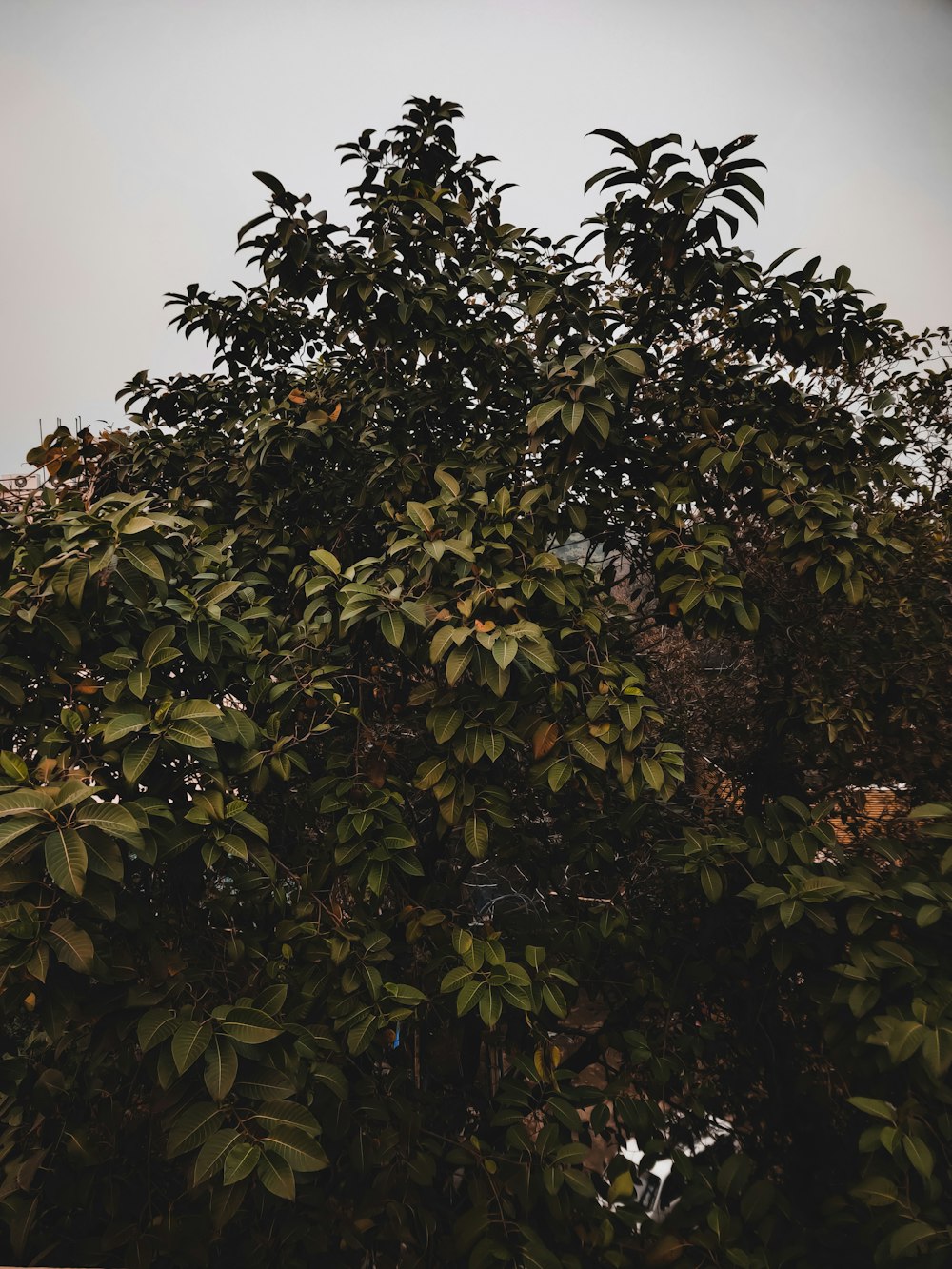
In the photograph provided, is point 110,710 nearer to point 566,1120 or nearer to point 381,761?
point 381,761

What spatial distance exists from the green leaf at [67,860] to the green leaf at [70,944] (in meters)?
0.15

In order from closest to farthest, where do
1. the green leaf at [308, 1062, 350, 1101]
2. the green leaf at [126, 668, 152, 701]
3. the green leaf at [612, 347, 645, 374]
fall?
the green leaf at [126, 668, 152, 701]
the green leaf at [308, 1062, 350, 1101]
the green leaf at [612, 347, 645, 374]

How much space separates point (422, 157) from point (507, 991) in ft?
11.1

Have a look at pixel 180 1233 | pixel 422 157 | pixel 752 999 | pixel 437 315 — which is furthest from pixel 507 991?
pixel 422 157

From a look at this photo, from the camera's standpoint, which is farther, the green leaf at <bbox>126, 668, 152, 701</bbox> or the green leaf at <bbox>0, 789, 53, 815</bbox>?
the green leaf at <bbox>126, 668, 152, 701</bbox>

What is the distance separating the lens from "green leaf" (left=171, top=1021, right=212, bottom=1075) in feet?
5.28

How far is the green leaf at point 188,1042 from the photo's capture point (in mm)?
1610

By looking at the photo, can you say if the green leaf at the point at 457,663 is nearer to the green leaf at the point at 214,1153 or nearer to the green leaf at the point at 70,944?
the green leaf at the point at 70,944

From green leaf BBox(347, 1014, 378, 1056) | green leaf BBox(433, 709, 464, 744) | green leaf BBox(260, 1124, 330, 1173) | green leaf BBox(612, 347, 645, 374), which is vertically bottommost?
green leaf BBox(260, 1124, 330, 1173)

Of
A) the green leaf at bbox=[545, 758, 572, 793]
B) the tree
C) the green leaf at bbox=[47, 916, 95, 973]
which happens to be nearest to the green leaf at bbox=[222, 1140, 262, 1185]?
the tree

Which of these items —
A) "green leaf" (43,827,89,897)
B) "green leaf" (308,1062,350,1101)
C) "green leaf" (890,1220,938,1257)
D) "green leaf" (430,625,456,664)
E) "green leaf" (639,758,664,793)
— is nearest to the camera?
"green leaf" (43,827,89,897)

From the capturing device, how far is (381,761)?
8.11 feet

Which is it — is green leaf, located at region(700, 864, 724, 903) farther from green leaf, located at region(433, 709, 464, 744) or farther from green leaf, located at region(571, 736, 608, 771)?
green leaf, located at region(433, 709, 464, 744)

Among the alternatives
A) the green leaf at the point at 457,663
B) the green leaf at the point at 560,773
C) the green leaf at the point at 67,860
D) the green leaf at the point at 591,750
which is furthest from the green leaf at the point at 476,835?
the green leaf at the point at 67,860
